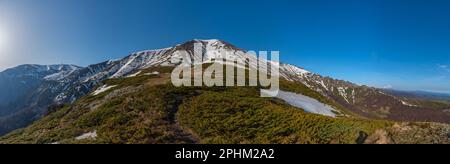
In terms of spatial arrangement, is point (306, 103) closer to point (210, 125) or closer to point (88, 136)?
point (210, 125)

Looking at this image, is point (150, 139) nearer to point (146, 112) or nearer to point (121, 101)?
point (146, 112)

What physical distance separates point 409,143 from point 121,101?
3436cm

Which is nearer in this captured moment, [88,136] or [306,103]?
[88,136]

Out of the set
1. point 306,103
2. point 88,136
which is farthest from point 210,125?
point 306,103

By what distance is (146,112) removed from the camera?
39.5 meters

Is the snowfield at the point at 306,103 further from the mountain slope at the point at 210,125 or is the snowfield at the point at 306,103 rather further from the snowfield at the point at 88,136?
the snowfield at the point at 88,136

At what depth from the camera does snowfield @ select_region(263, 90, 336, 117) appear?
163 ft

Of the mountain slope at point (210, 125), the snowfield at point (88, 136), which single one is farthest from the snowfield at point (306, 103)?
the snowfield at point (88, 136)

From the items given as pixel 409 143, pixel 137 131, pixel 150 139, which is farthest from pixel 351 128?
pixel 137 131

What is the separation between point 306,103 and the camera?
177 ft

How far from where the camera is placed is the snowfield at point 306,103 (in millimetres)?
49812

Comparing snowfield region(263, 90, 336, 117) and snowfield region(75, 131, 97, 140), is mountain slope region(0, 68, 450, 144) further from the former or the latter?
snowfield region(263, 90, 336, 117)

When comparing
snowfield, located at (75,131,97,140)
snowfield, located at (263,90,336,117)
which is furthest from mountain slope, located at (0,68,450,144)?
snowfield, located at (263,90,336,117)
